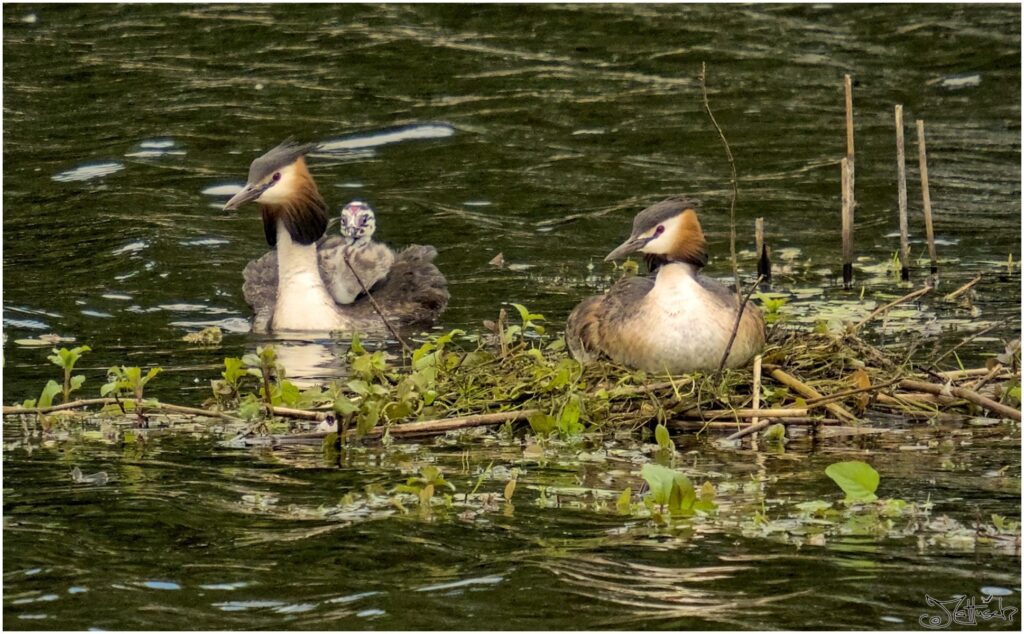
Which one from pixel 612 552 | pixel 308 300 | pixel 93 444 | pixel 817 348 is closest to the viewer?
pixel 612 552

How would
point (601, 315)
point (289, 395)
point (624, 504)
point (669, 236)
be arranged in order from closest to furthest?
point (624, 504) < point (289, 395) < point (669, 236) < point (601, 315)

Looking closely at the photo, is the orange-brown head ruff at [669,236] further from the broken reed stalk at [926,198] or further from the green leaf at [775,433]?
the broken reed stalk at [926,198]

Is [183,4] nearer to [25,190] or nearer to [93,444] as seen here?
[25,190]

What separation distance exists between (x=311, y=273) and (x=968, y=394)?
5042 millimetres

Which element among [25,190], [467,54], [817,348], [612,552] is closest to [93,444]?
[612,552]

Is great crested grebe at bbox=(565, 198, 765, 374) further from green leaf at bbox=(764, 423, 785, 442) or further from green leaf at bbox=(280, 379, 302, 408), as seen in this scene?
green leaf at bbox=(280, 379, 302, 408)

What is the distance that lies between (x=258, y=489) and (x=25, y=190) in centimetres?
798

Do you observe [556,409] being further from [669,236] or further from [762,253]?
[762,253]

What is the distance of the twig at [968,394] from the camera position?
7895 mm

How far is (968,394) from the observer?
806cm

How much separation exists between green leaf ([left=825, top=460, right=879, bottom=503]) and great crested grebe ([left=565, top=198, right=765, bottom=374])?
5.41 ft

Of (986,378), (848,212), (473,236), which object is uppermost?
(848,212)

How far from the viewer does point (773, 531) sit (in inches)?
262

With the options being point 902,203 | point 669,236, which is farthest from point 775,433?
point 902,203
